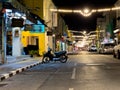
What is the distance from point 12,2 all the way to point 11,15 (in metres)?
4.45

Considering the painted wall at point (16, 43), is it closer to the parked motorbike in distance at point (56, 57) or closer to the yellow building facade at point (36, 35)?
the parked motorbike in distance at point (56, 57)

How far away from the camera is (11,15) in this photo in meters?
31.1

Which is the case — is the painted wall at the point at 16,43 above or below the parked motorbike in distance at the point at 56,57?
above

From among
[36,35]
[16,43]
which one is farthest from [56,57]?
[36,35]

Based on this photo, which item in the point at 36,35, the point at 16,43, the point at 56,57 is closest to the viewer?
the point at 56,57

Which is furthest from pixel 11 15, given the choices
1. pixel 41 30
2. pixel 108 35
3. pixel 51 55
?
pixel 108 35

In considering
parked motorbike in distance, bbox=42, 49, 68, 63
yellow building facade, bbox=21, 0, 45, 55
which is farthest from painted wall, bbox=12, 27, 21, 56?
yellow building facade, bbox=21, 0, 45, 55

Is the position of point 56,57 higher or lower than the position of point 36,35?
lower

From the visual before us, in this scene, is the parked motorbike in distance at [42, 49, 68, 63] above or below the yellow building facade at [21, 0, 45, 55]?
below

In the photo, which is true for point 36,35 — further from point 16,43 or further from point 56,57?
point 56,57

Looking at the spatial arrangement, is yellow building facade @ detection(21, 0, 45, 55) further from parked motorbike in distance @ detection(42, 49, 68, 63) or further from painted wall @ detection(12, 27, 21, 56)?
parked motorbike in distance @ detection(42, 49, 68, 63)

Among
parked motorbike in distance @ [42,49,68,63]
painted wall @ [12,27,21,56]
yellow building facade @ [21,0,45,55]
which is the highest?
yellow building facade @ [21,0,45,55]

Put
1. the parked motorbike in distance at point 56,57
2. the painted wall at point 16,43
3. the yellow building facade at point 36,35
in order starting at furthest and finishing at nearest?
1. the yellow building facade at point 36,35
2. the painted wall at point 16,43
3. the parked motorbike in distance at point 56,57

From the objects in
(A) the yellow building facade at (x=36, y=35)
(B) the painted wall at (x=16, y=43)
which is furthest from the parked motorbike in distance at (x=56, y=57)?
(A) the yellow building facade at (x=36, y=35)
